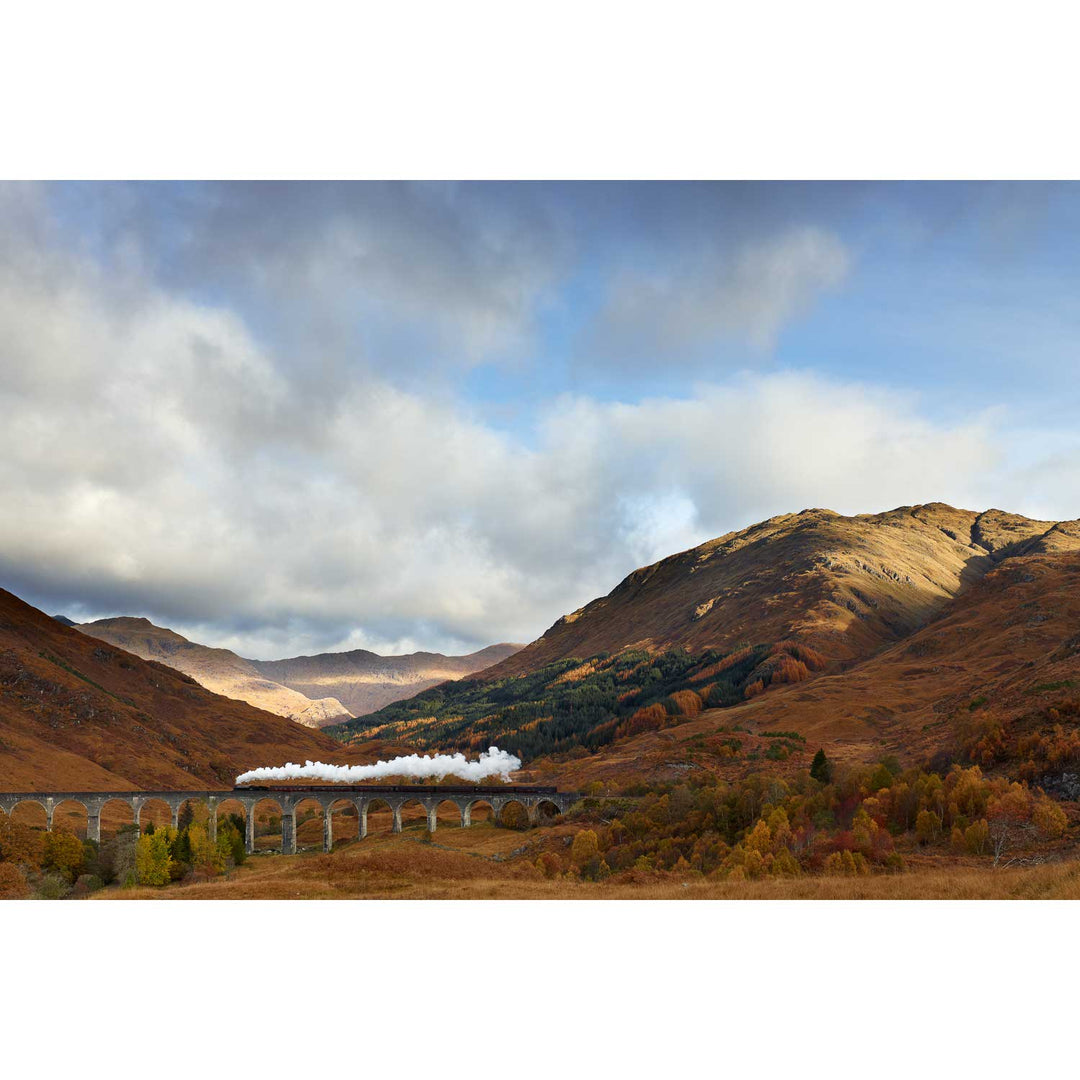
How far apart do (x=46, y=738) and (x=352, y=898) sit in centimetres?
8503

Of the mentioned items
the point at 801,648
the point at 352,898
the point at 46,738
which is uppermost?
the point at 801,648

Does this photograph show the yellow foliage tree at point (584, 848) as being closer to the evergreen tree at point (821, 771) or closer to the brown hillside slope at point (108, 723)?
the evergreen tree at point (821, 771)

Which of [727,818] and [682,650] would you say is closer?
[727,818]

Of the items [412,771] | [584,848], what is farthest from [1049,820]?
[412,771]

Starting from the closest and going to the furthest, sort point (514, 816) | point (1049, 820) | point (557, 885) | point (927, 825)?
1. point (1049, 820)
2. point (557, 885)
3. point (927, 825)
4. point (514, 816)

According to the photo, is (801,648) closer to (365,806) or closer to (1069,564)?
(1069,564)

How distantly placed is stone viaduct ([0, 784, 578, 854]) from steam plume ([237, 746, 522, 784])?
771 cm

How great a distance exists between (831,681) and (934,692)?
19.9 meters

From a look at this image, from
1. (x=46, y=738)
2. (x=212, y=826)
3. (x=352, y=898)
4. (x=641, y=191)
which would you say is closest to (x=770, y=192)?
(x=641, y=191)

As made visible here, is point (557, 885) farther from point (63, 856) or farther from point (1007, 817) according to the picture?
point (63, 856)

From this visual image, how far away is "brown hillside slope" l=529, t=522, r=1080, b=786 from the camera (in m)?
58.0

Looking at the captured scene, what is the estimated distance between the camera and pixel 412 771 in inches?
3499

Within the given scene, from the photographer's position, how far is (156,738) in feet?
387

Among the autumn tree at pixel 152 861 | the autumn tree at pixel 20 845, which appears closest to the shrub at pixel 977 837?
the autumn tree at pixel 152 861
